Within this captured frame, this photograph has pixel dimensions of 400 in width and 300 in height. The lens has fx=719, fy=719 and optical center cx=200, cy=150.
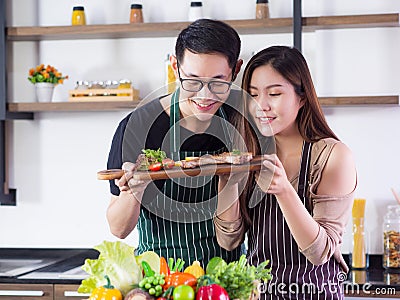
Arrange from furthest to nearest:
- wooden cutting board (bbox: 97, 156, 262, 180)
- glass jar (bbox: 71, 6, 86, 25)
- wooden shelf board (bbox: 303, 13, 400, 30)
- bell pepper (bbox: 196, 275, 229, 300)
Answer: glass jar (bbox: 71, 6, 86, 25) < wooden shelf board (bbox: 303, 13, 400, 30) < wooden cutting board (bbox: 97, 156, 262, 180) < bell pepper (bbox: 196, 275, 229, 300)

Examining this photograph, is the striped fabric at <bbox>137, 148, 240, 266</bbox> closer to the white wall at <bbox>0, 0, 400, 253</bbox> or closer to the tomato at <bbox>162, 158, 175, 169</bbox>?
the tomato at <bbox>162, 158, 175, 169</bbox>

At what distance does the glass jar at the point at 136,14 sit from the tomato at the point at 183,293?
90.4 inches

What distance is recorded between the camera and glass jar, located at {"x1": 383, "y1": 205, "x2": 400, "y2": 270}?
131 inches

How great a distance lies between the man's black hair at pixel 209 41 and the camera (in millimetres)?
1890

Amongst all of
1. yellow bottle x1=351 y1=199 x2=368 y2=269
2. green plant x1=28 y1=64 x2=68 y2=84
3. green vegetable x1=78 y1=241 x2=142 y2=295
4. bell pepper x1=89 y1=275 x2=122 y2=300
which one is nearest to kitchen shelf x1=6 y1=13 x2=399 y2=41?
green plant x1=28 y1=64 x2=68 y2=84

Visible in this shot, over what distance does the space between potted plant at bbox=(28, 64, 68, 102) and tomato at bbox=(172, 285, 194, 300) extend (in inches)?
A: 92.8

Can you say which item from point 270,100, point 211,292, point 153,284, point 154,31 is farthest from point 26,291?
point 211,292

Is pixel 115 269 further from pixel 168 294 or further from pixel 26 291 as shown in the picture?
pixel 26 291

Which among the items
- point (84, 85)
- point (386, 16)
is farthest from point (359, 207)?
point (84, 85)

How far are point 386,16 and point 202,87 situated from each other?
5.74 feet

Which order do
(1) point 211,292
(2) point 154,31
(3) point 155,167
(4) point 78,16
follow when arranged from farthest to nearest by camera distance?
(4) point 78,16
(2) point 154,31
(3) point 155,167
(1) point 211,292

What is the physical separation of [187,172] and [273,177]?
8.5 inches

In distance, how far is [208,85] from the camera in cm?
188

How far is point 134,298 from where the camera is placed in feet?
4.76
